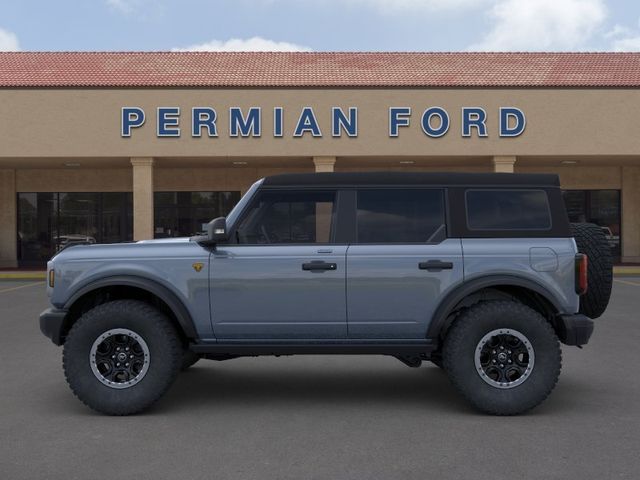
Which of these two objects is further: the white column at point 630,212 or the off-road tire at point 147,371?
the white column at point 630,212

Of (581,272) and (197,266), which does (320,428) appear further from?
(581,272)

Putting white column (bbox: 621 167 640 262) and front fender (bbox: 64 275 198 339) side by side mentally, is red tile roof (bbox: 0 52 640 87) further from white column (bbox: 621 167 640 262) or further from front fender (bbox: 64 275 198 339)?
front fender (bbox: 64 275 198 339)

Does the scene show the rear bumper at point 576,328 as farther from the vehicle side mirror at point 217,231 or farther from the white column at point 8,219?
the white column at point 8,219

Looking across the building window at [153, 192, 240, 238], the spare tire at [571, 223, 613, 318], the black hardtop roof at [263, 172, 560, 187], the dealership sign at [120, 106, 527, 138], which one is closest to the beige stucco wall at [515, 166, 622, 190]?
the dealership sign at [120, 106, 527, 138]

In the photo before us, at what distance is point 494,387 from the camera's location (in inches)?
224

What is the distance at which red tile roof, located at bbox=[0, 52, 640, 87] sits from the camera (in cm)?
2534

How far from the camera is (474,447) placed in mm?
4879

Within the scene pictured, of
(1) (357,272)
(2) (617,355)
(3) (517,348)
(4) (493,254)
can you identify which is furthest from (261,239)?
(2) (617,355)

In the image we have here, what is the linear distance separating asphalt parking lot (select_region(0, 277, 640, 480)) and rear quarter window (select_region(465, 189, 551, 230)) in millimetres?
1569

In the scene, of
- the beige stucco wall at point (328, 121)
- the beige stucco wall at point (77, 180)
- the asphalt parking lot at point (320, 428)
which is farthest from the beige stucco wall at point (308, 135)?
the asphalt parking lot at point (320, 428)

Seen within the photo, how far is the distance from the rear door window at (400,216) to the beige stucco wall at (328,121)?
19219 mm

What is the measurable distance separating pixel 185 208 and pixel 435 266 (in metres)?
24.3

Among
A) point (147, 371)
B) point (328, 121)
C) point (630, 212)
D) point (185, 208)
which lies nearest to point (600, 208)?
point (630, 212)

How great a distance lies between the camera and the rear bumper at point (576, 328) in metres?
5.77
